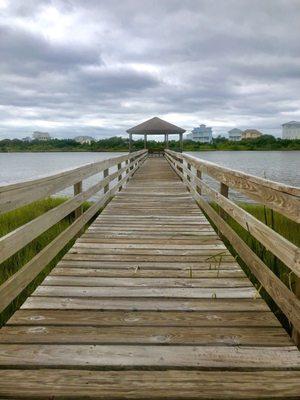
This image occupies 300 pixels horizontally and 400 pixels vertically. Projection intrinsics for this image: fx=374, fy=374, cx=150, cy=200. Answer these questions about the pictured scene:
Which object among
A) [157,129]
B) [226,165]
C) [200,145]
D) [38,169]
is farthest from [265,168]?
[200,145]

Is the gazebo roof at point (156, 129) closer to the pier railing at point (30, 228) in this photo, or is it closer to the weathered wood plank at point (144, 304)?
the pier railing at point (30, 228)

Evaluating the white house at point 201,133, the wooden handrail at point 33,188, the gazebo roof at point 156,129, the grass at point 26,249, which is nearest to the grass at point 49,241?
the grass at point 26,249

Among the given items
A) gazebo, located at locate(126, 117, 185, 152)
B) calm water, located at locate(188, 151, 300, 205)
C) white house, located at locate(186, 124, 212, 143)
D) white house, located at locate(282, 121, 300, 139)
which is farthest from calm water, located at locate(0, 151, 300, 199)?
white house, located at locate(186, 124, 212, 143)

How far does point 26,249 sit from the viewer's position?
5.37m

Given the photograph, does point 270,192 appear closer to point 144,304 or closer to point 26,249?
point 144,304

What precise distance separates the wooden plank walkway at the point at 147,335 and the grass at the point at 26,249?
0.42m

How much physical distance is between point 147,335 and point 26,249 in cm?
358

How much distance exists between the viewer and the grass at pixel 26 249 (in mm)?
3475

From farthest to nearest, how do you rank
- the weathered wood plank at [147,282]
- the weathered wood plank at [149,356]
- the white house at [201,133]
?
the white house at [201,133], the weathered wood plank at [147,282], the weathered wood plank at [149,356]

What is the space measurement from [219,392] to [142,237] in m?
3.08

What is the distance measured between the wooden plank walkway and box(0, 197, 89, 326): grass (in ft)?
1.36

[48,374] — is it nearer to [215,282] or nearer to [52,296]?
[52,296]

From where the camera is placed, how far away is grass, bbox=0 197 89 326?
347 cm

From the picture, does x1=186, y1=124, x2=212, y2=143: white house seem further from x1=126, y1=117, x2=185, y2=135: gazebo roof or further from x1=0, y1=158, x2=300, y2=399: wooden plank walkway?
x1=0, y1=158, x2=300, y2=399: wooden plank walkway
